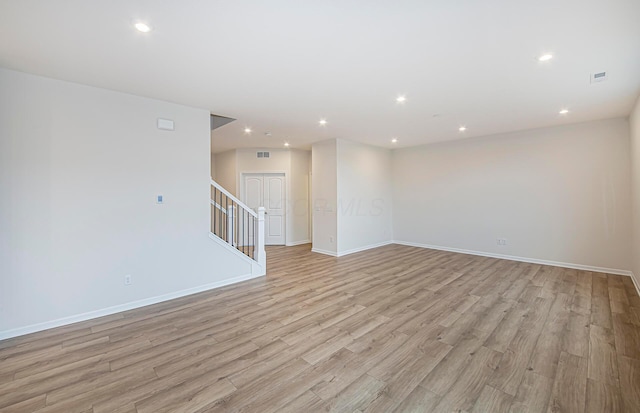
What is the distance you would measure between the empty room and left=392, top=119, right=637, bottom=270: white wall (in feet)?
0.13

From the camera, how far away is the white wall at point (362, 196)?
20.8ft

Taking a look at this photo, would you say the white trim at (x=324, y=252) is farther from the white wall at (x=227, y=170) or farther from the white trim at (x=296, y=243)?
the white wall at (x=227, y=170)

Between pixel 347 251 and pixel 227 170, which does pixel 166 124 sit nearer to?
pixel 227 170

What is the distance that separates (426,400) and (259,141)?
6068 millimetres

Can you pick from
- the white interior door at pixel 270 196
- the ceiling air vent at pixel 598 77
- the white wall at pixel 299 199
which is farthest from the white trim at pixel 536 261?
the white interior door at pixel 270 196

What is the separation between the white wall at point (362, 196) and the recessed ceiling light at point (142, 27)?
4.48m

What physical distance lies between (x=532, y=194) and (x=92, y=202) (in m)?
7.59

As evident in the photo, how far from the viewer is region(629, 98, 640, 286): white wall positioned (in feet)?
12.4

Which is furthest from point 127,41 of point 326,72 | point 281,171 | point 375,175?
point 375,175

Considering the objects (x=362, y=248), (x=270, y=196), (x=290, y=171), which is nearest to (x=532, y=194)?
(x=362, y=248)

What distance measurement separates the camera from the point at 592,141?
4.89 meters

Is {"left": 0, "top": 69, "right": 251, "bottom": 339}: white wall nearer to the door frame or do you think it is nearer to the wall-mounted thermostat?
→ the wall-mounted thermostat

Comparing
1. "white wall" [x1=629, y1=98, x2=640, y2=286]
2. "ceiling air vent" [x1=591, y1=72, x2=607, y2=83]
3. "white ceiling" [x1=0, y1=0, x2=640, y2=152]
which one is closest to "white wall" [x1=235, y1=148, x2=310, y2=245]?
"white ceiling" [x1=0, y1=0, x2=640, y2=152]

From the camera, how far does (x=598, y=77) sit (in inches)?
120
